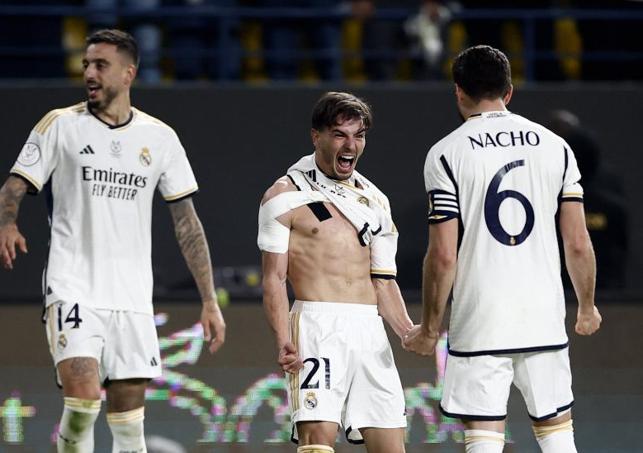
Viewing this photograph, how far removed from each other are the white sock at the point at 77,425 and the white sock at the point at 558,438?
6.67ft

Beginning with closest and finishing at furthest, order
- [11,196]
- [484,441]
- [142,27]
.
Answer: [484,441]
[11,196]
[142,27]

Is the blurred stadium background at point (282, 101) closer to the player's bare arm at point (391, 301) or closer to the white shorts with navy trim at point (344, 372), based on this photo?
the player's bare arm at point (391, 301)

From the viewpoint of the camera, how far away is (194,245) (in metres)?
6.93

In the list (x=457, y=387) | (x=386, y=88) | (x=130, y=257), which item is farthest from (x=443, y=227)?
(x=386, y=88)

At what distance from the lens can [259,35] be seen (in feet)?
48.0

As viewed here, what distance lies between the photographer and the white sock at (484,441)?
5754 millimetres

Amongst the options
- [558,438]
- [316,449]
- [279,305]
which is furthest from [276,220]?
[558,438]

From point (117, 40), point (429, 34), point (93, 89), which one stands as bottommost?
point (93, 89)

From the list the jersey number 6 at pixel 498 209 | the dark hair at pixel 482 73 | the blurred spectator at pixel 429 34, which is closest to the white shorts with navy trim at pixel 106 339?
the jersey number 6 at pixel 498 209

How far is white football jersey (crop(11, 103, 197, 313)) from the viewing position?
21.7 ft

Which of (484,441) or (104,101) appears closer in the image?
(484,441)

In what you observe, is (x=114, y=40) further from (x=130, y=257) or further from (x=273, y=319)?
(x=273, y=319)

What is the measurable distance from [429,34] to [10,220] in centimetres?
835

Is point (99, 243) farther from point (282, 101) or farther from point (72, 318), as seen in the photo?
point (282, 101)
